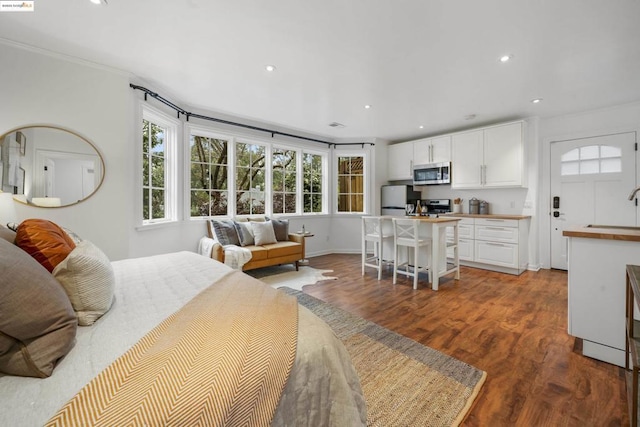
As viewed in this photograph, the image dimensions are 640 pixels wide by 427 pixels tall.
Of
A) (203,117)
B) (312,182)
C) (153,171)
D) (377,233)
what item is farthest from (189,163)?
(377,233)

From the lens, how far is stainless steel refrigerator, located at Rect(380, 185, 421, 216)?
5466 millimetres

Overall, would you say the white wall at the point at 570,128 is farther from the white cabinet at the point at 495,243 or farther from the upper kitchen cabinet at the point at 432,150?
the upper kitchen cabinet at the point at 432,150

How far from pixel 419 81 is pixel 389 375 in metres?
3.08

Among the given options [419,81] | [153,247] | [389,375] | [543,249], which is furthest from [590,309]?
[153,247]

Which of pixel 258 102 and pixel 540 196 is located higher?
pixel 258 102

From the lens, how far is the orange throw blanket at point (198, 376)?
0.63m

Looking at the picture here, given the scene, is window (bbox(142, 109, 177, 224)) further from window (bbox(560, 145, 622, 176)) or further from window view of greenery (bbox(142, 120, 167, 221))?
window (bbox(560, 145, 622, 176))

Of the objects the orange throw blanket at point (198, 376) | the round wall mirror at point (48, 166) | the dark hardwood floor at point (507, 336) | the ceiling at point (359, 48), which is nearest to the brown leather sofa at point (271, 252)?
the dark hardwood floor at point (507, 336)

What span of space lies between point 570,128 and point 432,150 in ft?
6.81

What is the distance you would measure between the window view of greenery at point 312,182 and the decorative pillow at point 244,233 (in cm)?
163

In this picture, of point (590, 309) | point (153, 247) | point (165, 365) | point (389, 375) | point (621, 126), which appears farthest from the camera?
point (621, 126)

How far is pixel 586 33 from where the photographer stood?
219cm

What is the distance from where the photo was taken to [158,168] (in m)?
3.69

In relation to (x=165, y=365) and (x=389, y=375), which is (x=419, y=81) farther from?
(x=165, y=365)
